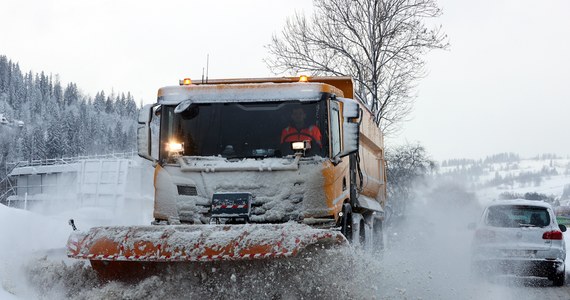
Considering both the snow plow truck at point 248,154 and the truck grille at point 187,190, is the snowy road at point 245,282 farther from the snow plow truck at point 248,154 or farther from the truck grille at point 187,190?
the truck grille at point 187,190

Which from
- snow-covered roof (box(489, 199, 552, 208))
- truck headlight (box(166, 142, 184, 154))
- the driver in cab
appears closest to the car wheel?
snow-covered roof (box(489, 199, 552, 208))

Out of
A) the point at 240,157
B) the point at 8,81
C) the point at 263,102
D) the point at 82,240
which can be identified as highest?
the point at 8,81

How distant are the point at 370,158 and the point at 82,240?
6130mm

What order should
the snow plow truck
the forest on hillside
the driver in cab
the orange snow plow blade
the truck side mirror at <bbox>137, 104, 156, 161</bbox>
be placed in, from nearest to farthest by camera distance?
the orange snow plow blade, the snow plow truck, the driver in cab, the truck side mirror at <bbox>137, 104, 156, 161</bbox>, the forest on hillside

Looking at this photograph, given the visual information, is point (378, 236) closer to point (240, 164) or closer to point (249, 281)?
point (240, 164)

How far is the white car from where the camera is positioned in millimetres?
12594

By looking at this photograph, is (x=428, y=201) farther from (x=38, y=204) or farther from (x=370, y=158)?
(x=370, y=158)

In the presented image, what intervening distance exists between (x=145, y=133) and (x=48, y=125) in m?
145

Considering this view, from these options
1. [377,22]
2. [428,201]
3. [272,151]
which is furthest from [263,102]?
[428,201]

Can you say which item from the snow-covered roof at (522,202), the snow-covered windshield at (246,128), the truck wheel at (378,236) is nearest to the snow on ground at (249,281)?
the snow-covered windshield at (246,128)

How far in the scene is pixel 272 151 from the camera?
26.2 feet

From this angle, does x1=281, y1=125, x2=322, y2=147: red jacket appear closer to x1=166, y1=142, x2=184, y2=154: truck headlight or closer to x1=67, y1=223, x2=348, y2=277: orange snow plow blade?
x1=166, y1=142, x2=184, y2=154: truck headlight

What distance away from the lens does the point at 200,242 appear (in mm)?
6445

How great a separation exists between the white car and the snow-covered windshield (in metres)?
6.08
